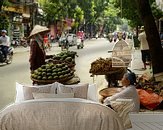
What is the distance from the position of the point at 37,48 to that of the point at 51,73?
759mm

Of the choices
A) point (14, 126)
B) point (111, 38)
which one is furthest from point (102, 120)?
point (111, 38)

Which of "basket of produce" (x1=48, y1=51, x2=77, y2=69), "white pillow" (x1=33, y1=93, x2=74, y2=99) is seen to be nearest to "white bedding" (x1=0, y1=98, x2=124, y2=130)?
"white pillow" (x1=33, y1=93, x2=74, y2=99)

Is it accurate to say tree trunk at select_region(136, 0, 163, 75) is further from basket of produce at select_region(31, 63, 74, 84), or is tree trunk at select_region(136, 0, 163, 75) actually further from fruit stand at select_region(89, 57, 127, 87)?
basket of produce at select_region(31, 63, 74, 84)

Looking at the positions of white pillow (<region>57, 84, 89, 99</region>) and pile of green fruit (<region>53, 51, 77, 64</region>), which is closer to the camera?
white pillow (<region>57, 84, 89, 99</region>)

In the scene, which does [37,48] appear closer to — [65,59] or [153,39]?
[65,59]

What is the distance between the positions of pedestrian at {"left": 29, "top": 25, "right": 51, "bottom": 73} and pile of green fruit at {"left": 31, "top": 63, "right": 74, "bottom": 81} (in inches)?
16.1

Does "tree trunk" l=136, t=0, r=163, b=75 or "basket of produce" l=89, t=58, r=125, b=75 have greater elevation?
"tree trunk" l=136, t=0, r=163, b=75

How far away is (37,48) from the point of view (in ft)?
31.7

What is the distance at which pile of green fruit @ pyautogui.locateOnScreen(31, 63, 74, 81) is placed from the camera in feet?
29.9

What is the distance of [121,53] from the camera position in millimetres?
13656

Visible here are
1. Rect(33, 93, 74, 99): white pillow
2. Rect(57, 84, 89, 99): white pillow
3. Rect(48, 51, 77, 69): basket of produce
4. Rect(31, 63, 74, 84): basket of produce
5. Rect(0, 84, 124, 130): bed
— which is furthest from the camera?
Rect(48, 51, 77, 69): basket of produce

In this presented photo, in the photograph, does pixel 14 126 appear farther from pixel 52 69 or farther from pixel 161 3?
pixel 161 3

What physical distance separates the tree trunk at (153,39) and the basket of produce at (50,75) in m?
4.02

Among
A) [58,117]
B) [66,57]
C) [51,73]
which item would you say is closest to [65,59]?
[66,57]
